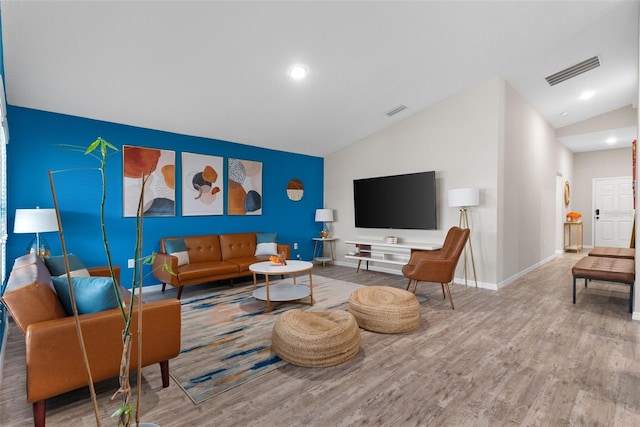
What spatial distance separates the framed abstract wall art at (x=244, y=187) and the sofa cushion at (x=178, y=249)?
3.56ft

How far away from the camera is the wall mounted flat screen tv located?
5133mm

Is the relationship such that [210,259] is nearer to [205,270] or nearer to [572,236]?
[205,270]

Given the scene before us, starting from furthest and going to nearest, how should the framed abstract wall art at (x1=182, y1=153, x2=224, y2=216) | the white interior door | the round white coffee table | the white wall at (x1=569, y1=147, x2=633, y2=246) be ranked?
the white wall at (x1=569, y1=147, x2=633, y2=246)
the white interior door
the framed abstract wall art at (x1=182, y1=153, x2=224, y2=216)
the round white coffee table

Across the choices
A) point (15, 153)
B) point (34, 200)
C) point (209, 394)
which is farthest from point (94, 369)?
point (15, 153)

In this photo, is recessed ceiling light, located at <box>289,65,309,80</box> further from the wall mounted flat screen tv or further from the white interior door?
the white interior door

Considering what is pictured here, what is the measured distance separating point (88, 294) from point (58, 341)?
0.93ft

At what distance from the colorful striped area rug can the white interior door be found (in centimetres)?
820

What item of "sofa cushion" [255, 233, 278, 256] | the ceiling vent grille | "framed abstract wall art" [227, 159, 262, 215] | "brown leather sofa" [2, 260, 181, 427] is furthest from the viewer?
"framed abstract wall art" [227, 159, 262, 215]

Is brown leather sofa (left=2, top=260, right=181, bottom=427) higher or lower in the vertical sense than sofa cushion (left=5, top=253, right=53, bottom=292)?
lower

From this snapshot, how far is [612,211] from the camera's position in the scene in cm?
830

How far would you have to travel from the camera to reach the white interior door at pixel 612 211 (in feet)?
26.5

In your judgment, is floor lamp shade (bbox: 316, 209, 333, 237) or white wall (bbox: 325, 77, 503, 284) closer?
white wall (bbox: 325, 77, 503, 284)

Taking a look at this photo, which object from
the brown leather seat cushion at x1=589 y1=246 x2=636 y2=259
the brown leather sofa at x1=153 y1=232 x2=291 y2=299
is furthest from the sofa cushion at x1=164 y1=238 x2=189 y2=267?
the brown leather seat cushion at x1=589 y1=246 x2=636 y2=259

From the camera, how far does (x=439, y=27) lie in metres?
3.30
